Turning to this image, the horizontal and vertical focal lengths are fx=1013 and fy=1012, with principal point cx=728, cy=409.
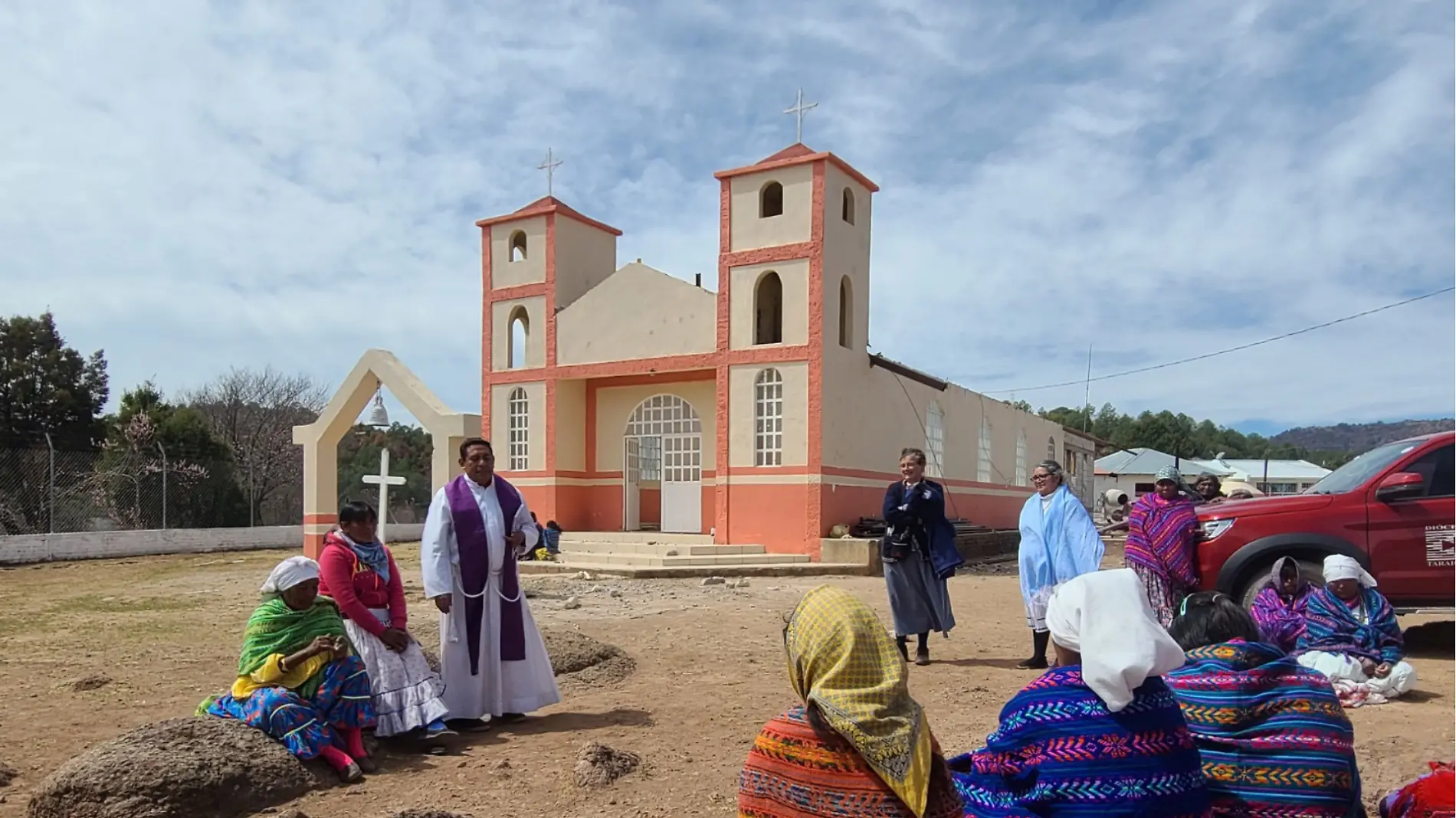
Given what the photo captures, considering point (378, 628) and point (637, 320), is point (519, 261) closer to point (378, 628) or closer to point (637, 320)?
point (637, 320)

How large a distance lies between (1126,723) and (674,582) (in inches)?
489

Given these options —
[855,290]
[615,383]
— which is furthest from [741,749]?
[615,383]

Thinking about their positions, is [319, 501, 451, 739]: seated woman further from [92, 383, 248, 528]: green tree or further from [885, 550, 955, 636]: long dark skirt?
[92, 383, 248, 528]: green tree

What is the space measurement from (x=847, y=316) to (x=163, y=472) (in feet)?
49.9

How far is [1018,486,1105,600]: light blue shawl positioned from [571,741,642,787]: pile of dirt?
337cm

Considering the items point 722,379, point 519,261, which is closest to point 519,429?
point 519,261

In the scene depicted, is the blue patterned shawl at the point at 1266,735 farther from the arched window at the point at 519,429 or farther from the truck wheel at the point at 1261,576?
the arched window at the point at 519,429

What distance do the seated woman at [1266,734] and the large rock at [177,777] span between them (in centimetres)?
367

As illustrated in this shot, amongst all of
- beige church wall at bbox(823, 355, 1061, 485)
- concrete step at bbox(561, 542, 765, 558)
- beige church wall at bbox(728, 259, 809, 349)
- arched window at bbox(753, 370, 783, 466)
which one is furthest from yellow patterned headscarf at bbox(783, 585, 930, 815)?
arched window at bbox(753, 370, 783, 466)

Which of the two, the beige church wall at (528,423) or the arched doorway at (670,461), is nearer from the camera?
the arched doorway at (670,461)

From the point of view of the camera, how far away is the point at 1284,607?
648 centimetres

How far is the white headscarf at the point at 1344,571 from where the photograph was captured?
6.17 metres

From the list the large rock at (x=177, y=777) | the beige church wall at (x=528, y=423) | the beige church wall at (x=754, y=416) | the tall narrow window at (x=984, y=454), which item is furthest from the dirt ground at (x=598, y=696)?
the tall narrow window at (x=984, y=454)

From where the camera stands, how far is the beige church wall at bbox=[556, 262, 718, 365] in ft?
58.7
